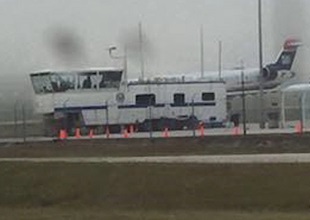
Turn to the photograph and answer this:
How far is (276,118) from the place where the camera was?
61750 millimetres

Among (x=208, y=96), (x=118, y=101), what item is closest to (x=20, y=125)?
(x=118, y=101)

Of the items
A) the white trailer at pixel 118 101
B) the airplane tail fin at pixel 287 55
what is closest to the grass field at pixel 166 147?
the white trailer at pixel 118 101

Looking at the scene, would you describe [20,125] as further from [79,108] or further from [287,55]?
[287,55]

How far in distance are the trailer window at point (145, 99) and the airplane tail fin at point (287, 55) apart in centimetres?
3822

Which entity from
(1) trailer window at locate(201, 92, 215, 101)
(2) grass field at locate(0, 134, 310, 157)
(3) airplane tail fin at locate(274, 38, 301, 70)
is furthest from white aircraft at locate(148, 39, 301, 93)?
(2) grass field at locate(0, 134, 310, 157)

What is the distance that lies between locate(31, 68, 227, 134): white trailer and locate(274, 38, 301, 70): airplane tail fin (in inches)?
1374

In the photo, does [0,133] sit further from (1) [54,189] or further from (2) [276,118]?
(1) [54,189]

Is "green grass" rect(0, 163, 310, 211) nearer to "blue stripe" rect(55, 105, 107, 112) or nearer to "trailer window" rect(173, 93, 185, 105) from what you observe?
"blue stripe" rect(55, 105, 107, 112)

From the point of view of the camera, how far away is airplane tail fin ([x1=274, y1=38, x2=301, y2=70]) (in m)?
101

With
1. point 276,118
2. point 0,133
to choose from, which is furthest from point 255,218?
point 0,133

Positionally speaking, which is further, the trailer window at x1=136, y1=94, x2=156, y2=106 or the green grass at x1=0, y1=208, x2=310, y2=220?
the trailer window at x1=136, y1=94, x2=156, y2=106

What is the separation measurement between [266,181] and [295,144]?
18662 mm

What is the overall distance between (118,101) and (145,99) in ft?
6.53

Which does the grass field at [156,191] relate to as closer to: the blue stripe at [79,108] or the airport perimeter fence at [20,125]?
the blue stripe at [79,108]
